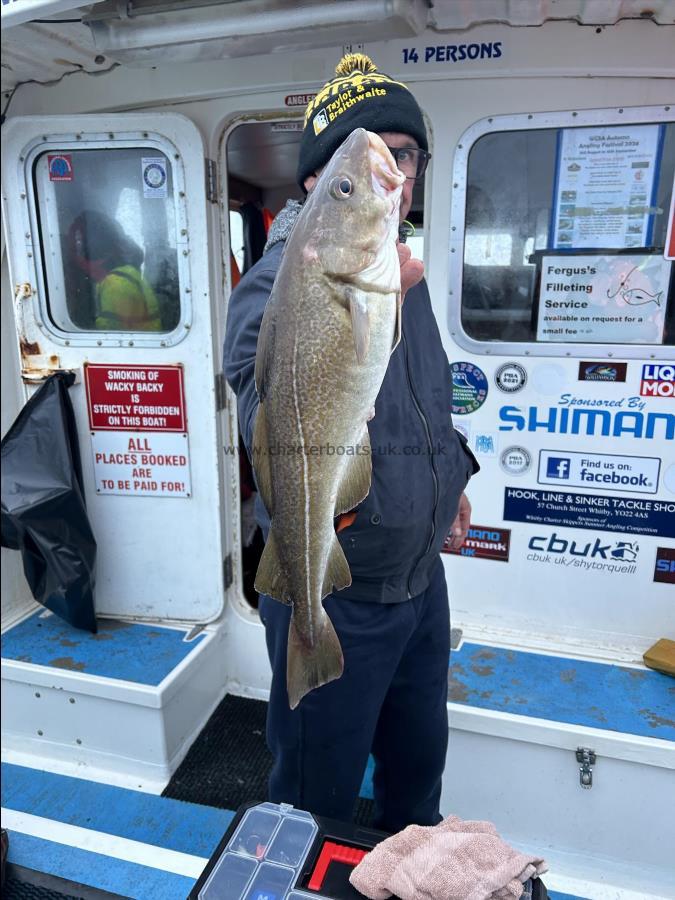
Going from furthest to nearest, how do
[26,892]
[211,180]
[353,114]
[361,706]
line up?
1. [211,180]
2. [26,892]
3. [361,706]
4. [353,114]

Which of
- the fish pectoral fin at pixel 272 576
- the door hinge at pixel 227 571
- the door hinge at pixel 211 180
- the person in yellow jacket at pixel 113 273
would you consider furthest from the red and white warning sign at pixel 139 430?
the fish pectoral fin at pixel 272 576

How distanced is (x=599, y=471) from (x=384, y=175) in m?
2.18

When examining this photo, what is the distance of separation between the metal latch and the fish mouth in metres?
2.22

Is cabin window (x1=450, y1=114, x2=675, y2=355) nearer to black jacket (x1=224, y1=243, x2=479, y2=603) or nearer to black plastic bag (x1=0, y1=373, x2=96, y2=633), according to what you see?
black jacket (x1=224, y1=243, x2=479, y2=603)

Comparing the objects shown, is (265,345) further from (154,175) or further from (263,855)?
(154,175)

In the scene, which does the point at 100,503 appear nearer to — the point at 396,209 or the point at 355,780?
the point at 355,780

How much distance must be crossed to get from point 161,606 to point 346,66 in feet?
9.11

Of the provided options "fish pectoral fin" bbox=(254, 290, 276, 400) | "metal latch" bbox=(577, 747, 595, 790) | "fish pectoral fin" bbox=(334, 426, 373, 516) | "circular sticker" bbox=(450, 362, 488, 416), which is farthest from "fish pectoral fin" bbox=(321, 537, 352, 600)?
"circular sticker" bbox=(450, 362, 488, 416)

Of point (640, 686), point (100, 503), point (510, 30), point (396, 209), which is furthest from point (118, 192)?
point (640, 686)


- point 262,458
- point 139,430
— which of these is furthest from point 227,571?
point 262,458

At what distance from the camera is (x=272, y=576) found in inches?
58.8

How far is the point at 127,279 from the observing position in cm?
326

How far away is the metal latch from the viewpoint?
96.5 inches

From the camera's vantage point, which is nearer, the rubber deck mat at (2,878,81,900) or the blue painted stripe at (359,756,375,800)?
the rubber deck mat at (2,878,81,900)
